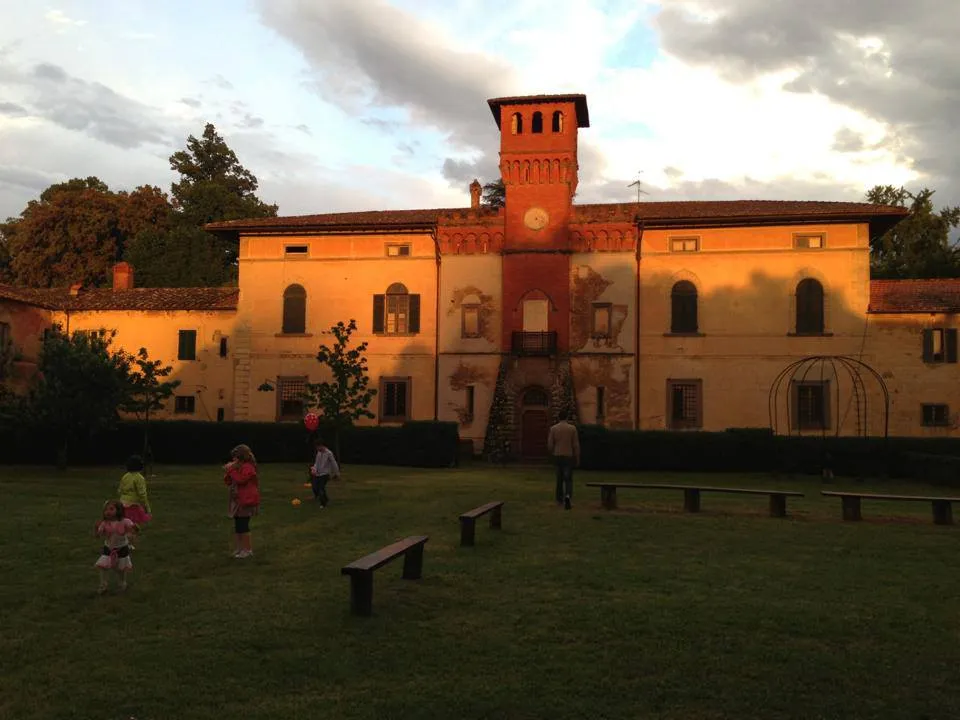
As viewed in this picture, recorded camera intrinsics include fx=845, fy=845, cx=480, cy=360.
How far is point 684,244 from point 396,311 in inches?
463

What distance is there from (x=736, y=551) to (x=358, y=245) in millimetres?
25974

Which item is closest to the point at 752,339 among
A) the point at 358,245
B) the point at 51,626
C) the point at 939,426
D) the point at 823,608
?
the point at 939,426

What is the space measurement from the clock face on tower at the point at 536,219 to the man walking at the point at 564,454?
18.1m

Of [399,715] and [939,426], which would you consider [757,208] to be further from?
[399,715]

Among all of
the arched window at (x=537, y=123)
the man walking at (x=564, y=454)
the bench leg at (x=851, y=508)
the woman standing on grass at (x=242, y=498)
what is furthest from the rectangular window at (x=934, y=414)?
the woman standing on grass at (x=242, y=498)

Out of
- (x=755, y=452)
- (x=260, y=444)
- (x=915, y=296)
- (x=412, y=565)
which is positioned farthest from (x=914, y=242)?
(x=412, y=565)

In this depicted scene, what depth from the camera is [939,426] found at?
3081 cm

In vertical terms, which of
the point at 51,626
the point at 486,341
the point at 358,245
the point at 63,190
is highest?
the point at 63,190

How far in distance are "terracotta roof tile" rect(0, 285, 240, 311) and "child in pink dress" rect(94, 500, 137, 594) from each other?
2770cm

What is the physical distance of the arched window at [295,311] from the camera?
115ft

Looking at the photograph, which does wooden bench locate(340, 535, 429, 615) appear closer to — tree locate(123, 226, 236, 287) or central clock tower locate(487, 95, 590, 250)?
central clock tower locate(487, 95, 590, 250)

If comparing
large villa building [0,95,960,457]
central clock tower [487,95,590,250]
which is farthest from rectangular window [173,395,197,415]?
central clock tower [487,95,590,250]

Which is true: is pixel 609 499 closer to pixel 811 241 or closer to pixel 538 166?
pixel 811 241

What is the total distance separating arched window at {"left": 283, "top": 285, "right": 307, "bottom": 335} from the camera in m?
35.1
